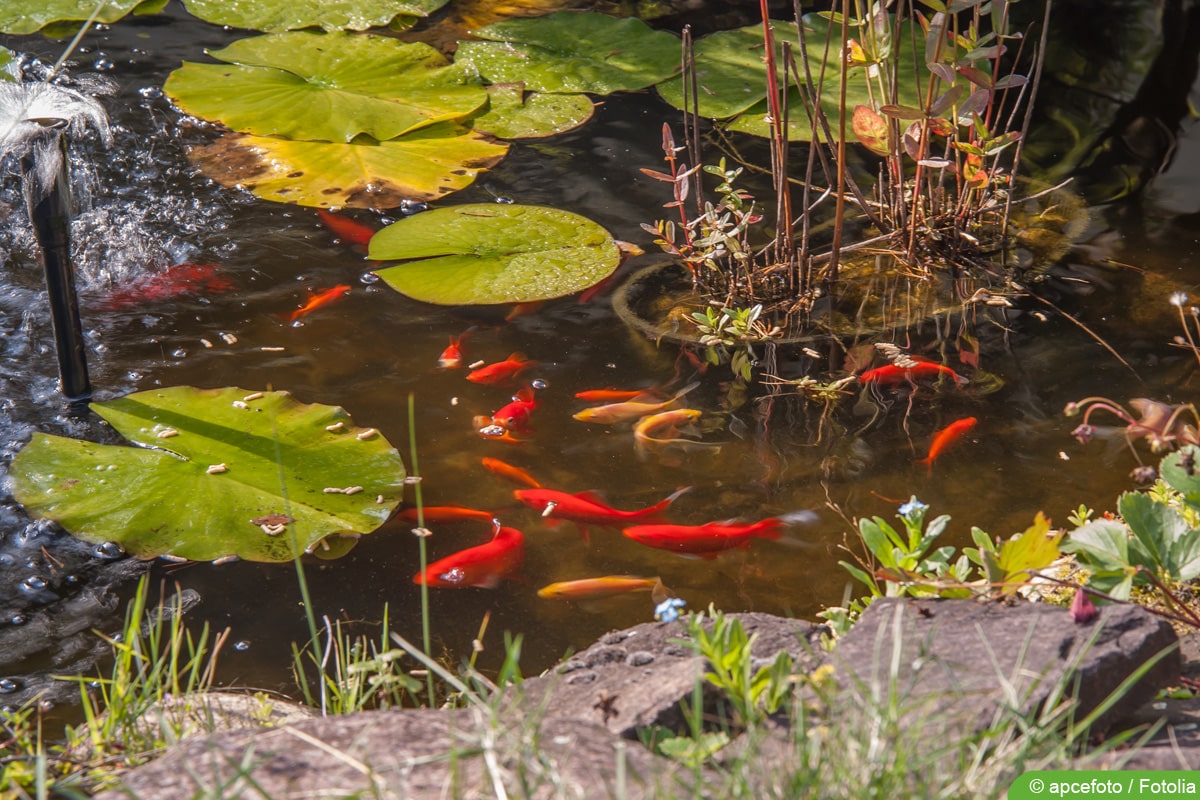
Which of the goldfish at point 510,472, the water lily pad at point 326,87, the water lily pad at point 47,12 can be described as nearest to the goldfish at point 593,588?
the goldfish at point 510,472

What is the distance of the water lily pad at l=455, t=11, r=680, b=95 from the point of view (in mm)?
4129

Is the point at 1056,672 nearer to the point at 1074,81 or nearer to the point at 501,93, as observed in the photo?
the point at 501,93

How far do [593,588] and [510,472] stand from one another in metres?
0.42

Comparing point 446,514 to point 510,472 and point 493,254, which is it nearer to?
point 510,472

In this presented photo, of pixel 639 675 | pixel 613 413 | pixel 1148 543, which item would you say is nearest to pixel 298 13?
pixel 613 413

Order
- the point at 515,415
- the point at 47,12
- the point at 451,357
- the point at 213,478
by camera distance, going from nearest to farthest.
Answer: the point at 213,478 → the point at 515,415 → the point at 451,357 → the point at 47,12

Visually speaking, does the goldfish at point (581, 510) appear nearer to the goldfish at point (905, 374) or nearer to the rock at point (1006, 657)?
the goldfish at point (905, 374)

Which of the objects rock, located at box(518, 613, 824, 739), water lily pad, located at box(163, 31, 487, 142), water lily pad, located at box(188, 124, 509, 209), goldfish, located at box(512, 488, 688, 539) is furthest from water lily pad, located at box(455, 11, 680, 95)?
rock, located at box(518, 613, 824, 739)

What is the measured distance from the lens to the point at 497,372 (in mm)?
2672

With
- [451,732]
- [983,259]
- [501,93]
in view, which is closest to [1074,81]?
[983,259]

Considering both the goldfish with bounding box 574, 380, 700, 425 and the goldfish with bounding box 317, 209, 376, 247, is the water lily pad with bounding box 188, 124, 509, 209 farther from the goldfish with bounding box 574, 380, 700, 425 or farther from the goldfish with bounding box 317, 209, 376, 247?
the goldfish with bounding box 574, 380, 700, 425

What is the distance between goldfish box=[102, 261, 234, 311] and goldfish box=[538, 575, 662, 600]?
5.00ft

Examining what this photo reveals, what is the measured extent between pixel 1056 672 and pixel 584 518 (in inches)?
46.9

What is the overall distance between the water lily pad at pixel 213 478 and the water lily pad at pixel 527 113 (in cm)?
177
